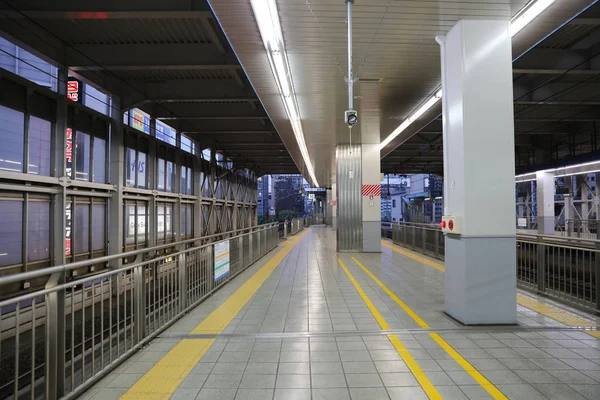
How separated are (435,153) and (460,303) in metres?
19.4

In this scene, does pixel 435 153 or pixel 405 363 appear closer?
pixel 405 363

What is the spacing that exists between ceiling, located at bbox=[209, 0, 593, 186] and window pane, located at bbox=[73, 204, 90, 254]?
537cm

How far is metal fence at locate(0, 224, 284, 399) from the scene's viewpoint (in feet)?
8.55

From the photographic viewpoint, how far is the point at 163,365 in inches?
133

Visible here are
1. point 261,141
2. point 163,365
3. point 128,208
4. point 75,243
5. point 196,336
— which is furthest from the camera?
point 261,141

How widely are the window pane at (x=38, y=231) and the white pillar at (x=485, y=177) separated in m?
8.04

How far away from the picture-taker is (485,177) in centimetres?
449

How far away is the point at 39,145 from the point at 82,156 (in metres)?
1.46

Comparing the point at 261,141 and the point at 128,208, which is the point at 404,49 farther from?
the point at 261,141

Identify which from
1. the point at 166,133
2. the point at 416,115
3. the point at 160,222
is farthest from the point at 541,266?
the point at 166,133

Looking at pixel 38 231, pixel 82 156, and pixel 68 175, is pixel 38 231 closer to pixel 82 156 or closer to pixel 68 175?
pixel 68 175

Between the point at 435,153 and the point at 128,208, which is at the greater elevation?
the point at 435,153

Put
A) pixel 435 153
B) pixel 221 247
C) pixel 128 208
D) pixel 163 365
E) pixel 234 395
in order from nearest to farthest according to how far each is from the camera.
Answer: pixel 234 395, pixel 163 365, pixel 221 247, pixel 128 208, pixel 435 153

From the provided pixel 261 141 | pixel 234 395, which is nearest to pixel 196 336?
pixel 234 395
